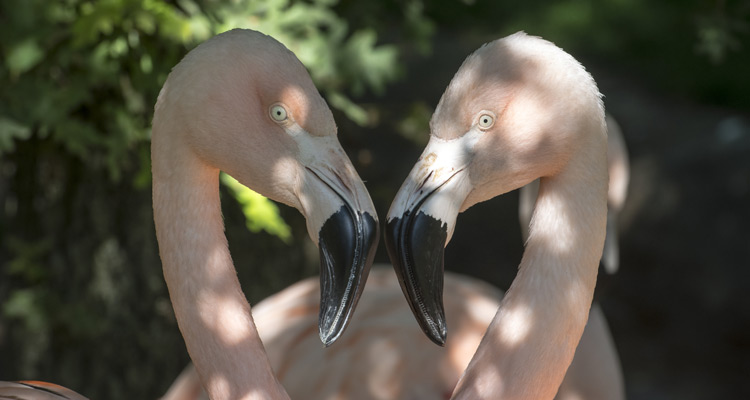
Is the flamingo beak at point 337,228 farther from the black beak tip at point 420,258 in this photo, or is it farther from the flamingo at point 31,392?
the flamingo at point 31,392

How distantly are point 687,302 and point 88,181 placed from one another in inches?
136

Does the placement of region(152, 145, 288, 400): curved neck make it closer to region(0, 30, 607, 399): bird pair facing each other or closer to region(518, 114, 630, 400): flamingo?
region(0, 30, 607, 399): bird pair facing each other

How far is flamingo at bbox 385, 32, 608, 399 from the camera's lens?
6.21 feet

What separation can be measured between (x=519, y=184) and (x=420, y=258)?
0.32 meters

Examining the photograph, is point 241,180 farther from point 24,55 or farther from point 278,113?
point 24,55

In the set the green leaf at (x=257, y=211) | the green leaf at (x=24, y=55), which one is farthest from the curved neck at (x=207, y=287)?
the green leaf at (x=24, y=55)

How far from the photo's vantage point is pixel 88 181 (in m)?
3.43

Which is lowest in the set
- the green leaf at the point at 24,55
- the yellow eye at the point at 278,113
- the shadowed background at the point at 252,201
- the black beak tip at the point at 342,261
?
the shadowed background at the point at 252,201

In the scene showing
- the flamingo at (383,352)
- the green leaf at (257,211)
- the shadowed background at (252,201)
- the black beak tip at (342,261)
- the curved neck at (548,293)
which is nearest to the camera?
the black beak tip at (342,261)

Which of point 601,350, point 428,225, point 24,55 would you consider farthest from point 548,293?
point 24,55

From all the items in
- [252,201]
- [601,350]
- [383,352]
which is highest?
[252,201]

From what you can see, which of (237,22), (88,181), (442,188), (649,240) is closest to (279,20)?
(237,22)

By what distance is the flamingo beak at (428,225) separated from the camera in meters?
1.86

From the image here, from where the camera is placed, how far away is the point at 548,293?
201 centimetres
